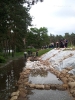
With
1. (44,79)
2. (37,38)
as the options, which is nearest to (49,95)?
(44,79)

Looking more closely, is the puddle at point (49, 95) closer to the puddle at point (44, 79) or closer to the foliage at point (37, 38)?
the puddle at point (44, 79)

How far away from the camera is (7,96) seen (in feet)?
27.6

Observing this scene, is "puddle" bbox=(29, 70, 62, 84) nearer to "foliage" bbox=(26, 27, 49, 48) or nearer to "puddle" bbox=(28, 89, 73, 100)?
"puddle" bbox=(28, 89, 73, 100)

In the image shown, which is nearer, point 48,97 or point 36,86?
point 48,97

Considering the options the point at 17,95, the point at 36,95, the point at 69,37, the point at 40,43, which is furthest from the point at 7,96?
the point at 69,37

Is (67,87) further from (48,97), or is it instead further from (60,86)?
(48,97)

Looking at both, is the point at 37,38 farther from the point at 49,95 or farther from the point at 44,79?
the point at 49,95

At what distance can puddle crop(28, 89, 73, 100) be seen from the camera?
313 inches

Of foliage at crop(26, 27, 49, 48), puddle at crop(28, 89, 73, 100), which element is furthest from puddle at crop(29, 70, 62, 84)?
foliage at crop(26, 27, 49, 48)

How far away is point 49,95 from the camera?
A: 328 inches

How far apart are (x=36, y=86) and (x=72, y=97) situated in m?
2.42

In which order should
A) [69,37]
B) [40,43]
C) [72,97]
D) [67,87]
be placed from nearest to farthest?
[72,97] → [67,87] → [40,43] → [69,37]

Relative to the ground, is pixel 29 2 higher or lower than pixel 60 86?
higher

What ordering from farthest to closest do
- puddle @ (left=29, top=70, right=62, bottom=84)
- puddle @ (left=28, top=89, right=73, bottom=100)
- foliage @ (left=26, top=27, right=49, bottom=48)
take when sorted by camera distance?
foliage @ (left=26, top=27, right=49, bottom=48)
puddle @ (left=29, top=70, right=62, bottom=84)
puddle @ (left=28, top=89, right=73, bottom=100)
